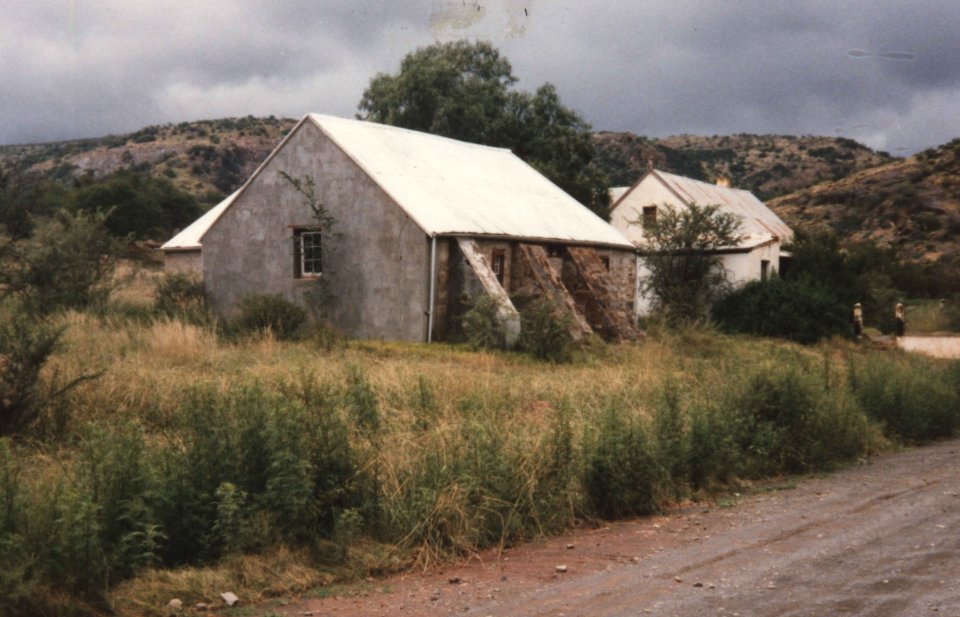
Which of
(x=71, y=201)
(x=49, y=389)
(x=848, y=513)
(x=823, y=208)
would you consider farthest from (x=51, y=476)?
(x=823, y=208)

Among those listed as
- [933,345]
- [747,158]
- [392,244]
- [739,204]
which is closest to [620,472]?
[392,244]

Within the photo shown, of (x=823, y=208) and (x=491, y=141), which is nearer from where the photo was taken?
(x=491, y=141)

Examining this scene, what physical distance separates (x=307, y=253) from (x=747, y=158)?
7290 centimetres

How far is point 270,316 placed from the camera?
21438 millimetres

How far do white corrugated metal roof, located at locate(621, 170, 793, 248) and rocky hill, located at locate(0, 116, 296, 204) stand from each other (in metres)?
35.6

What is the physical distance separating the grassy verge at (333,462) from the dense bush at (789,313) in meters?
14.8

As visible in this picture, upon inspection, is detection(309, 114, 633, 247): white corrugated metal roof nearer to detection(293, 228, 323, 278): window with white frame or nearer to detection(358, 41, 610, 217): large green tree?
detection(293, 228, 323, 278): window with white frame

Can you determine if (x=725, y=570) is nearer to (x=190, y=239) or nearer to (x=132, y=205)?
(x=190, y=239)

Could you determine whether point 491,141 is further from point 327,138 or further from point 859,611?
point 859,611

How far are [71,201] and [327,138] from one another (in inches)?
1118

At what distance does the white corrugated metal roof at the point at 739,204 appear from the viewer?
3678 cm

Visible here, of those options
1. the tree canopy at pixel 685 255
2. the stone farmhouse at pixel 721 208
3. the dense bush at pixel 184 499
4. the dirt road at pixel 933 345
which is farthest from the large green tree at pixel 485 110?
→ the dense bush at pixel 184 499

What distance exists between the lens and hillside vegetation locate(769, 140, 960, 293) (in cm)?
5212

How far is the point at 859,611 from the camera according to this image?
6352 millimetres
